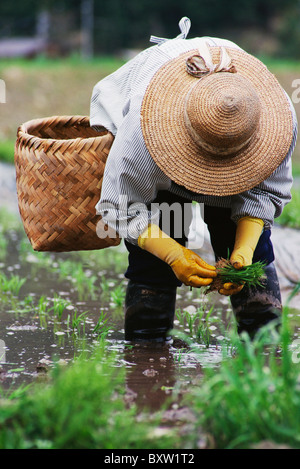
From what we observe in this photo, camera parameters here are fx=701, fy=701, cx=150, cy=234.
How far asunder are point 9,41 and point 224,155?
27.3 meters

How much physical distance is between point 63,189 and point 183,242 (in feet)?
1.94

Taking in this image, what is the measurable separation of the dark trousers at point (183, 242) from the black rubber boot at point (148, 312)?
0.04 m

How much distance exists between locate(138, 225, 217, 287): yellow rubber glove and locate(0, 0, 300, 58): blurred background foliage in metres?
26.9

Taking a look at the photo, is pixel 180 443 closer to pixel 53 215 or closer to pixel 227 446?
pixel 227 446

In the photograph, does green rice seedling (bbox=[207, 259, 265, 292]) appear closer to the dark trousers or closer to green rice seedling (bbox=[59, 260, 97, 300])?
the dark trousers

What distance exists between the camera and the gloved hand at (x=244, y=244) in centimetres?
278

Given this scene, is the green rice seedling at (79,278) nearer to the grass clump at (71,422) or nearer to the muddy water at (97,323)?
the muddy water at (97,323)

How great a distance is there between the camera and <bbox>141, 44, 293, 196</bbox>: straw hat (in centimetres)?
250

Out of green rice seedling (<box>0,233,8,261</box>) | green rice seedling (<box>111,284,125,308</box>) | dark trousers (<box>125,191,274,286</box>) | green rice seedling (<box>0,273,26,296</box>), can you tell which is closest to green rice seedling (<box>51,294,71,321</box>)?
green rice seedling (<box>111,284,125,308</box>)

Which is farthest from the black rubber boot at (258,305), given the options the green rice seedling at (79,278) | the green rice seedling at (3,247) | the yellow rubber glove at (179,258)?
the green rice seedling at (3,247)

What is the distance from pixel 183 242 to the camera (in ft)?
10.4

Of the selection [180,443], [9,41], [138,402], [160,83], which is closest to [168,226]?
[160,83]

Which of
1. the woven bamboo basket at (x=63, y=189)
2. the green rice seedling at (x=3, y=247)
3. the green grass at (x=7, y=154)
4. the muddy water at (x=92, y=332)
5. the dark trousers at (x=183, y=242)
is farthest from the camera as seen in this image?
the green grass at (x=7, y=154)

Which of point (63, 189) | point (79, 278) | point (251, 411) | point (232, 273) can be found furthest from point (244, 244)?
point (79, 278)
